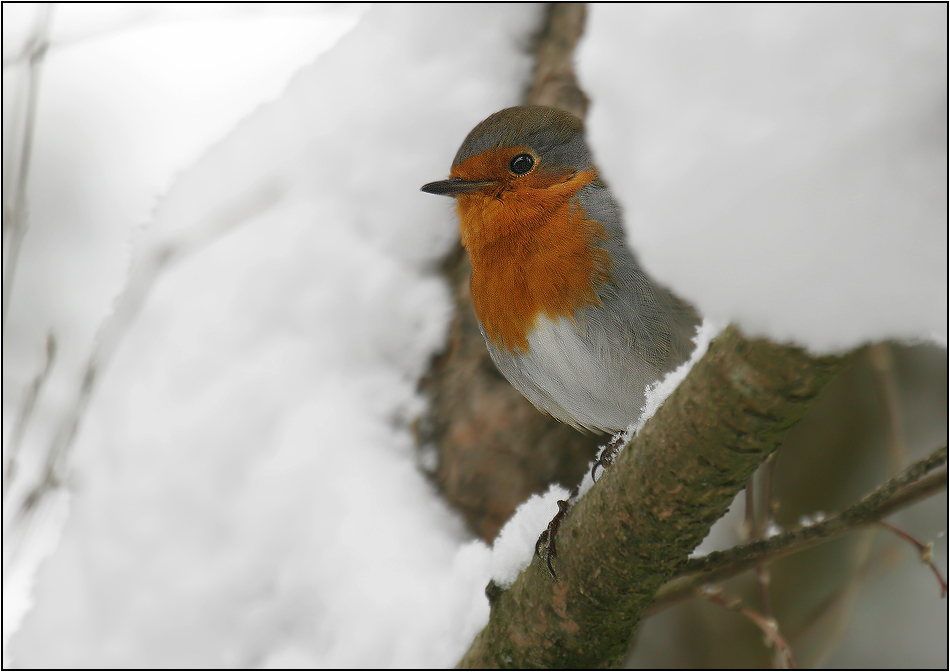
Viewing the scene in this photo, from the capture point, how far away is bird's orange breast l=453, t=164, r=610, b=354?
185 centimetres

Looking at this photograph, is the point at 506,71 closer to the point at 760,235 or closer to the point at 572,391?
the point at 572,391

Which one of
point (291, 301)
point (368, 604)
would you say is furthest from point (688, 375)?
point (291, 301)

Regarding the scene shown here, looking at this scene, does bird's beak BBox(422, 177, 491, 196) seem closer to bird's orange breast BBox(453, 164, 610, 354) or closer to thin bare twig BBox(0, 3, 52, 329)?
bird's orange breast BBox(453, 164, 610, 354)

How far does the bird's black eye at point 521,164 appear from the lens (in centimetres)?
220

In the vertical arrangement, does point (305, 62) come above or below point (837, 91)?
below

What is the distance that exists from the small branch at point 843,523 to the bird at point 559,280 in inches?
17.0

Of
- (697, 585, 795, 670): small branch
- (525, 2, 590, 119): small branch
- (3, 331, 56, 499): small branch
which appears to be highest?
(525, 2, 590, 119): small branch

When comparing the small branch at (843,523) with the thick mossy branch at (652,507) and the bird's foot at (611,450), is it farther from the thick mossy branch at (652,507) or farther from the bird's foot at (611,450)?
the bird's foot at (611,450)

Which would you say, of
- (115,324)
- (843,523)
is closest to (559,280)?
(843,523)

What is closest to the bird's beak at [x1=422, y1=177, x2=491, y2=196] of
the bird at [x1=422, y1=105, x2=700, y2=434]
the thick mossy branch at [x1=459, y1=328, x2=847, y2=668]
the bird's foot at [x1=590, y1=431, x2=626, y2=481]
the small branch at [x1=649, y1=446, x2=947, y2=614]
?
the bird at [x1=422, y1=105, x2=700, y2=434]

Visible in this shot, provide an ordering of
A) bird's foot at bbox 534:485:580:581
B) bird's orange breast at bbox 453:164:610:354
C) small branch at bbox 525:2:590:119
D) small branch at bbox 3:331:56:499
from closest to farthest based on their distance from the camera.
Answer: bird's foot at bbox 534:485:580:581, small branch at bbox 3:331:56:499, bird's orange breast at bbox 453:164:610:354, small branch at bbox 525:2:590:119

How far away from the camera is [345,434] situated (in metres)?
2.38

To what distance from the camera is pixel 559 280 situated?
1862 mm

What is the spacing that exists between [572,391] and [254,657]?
120 centimetres
